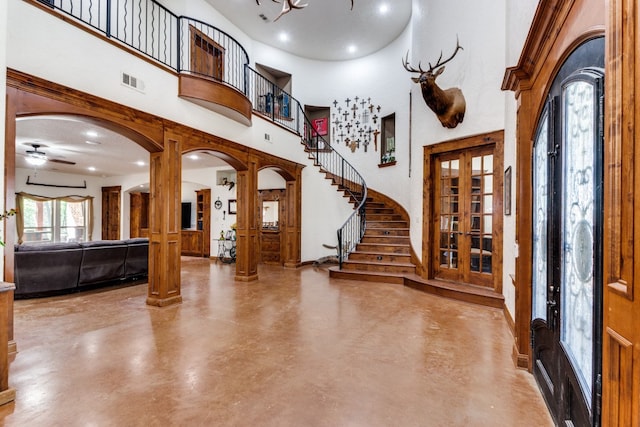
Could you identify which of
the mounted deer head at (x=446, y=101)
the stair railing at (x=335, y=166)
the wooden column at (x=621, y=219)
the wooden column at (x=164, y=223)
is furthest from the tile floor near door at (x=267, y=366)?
the stair railing at (x=335, y=166)

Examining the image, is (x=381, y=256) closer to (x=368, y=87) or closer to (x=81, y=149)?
(x=368, y=87)

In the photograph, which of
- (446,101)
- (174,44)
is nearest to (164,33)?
(174,44)

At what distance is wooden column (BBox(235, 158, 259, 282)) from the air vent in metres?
2.42

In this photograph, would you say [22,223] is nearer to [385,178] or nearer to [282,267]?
[282,267]

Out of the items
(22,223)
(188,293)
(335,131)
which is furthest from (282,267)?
(22,223)

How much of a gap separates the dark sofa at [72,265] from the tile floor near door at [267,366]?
0.40m


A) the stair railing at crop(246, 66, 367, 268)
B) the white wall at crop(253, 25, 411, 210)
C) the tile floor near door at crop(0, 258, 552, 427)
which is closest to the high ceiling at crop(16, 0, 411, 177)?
the white wall at crop(253, 25, 411, 210)

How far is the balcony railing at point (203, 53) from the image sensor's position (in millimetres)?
4736

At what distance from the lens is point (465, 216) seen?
518cm

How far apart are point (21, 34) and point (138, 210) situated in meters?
9.21

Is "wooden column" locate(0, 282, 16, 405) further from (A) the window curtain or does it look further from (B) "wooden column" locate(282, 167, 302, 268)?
(A) the window curtain

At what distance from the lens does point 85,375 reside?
2.55 metres

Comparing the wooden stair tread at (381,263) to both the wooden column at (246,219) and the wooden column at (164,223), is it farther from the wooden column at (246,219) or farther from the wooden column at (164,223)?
the wooden column at (164,223)

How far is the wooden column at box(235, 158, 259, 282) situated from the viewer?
6.26 m
